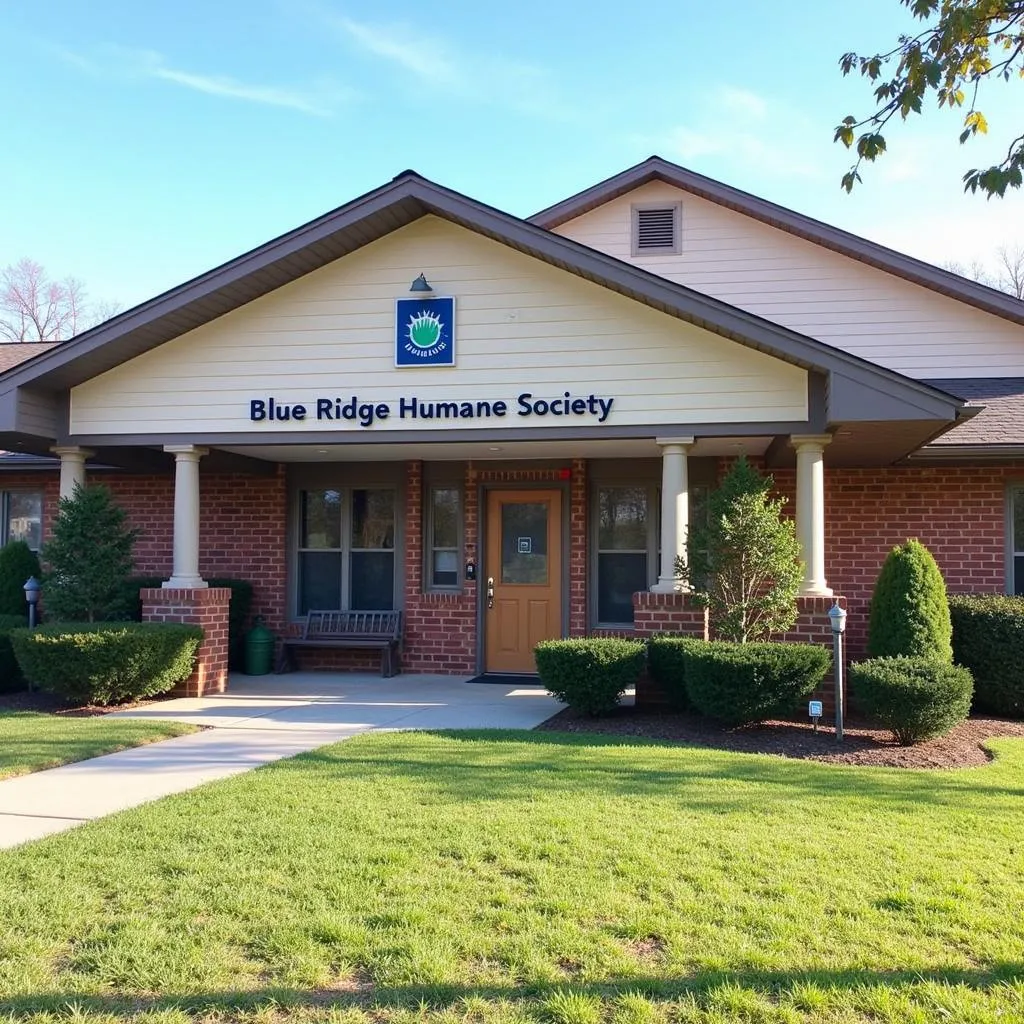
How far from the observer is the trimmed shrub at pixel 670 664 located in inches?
363

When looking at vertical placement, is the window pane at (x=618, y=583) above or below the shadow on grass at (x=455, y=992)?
above

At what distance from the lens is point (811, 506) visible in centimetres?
1007

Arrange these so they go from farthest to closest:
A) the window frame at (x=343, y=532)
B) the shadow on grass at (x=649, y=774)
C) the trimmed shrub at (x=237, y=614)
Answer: the window frame at (x=343, y=532) → the trimmed shrub at (x=237, y=614) → the shadow on grass at (x=649, y=774)

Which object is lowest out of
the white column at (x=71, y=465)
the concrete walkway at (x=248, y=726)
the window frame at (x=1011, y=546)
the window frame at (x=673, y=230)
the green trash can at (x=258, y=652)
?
the concrete walkway at (x=248, y=726)

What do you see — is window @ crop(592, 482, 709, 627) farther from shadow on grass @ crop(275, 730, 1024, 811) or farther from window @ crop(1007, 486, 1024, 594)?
shadow on grass @ crop(275, 730, 1024, 811)

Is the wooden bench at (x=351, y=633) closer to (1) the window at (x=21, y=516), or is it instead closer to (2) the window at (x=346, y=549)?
(2) the window at (x=346, y=549)

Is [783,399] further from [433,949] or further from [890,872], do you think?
[433,949]

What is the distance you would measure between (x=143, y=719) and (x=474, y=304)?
5.34 metres

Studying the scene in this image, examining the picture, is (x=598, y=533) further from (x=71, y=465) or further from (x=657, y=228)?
(x=71, y=465)

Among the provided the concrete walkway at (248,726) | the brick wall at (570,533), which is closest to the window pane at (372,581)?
the brick wall at (570,533)

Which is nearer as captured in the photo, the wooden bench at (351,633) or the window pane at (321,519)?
the wooden bench at (351,633)

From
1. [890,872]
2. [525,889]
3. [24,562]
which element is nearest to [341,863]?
[525,889]

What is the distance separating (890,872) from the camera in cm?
474

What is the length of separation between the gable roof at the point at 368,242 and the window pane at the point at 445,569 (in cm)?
438
